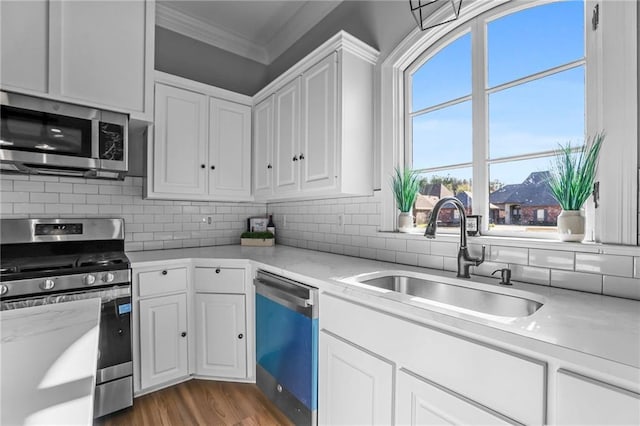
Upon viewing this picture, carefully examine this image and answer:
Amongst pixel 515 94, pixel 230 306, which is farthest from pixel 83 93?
pixel 515 94

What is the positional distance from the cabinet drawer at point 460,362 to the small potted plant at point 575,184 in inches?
31.1

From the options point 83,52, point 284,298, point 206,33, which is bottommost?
point 284,298

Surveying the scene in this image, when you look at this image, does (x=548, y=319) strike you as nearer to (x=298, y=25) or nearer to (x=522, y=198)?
(x=522, y=198)

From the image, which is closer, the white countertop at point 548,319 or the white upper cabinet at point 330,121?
the white countertop at point 548,319

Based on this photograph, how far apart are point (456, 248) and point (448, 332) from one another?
2.52ft

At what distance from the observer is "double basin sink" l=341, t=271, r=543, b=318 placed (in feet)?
4.10

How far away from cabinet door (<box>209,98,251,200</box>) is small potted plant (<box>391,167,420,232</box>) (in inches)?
58.9

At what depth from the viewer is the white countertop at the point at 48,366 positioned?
1.53 ft

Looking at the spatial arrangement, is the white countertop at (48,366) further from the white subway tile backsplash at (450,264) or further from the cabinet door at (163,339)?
the white subway tile backsplash at (450,264)

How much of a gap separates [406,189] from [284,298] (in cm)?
102

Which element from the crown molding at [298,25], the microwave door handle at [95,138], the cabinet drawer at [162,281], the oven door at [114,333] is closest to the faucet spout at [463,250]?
the cabinet drawer at [162,281]

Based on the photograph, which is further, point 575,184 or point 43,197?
point 43,197

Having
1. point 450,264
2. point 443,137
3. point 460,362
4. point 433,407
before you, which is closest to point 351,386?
point 433,407

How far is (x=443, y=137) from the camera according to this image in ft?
6.39
